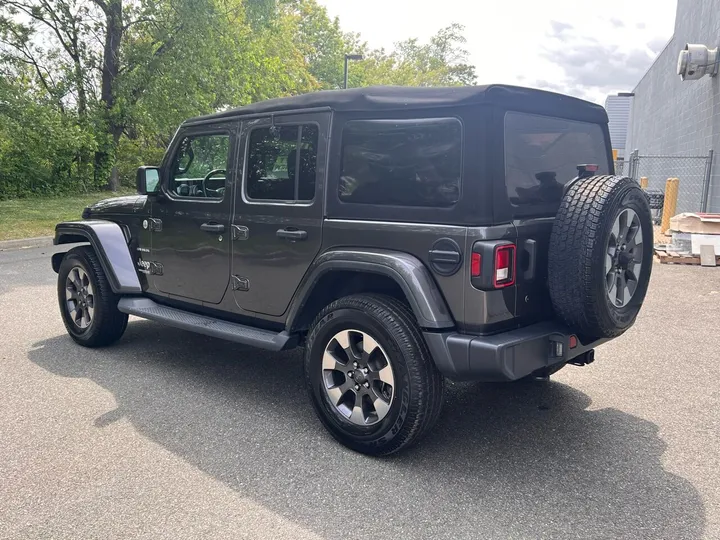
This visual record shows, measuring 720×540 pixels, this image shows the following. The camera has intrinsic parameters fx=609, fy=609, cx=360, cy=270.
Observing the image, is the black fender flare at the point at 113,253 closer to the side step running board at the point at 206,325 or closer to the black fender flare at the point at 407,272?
the side step running board at the point at 206,325

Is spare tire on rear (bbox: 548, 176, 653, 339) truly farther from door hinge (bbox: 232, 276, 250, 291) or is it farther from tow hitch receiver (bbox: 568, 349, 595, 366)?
door hinge (bbox: 232, 276, 250, 291)

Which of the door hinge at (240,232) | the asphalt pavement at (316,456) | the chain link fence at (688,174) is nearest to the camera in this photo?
the asphalt pavement at (316,456)

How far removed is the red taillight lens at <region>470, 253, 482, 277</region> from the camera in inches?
115

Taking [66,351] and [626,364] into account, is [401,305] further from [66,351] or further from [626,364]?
[66,351]

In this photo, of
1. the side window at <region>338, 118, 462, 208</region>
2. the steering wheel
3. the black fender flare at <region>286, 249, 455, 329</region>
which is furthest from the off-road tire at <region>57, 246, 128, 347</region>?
the side window at <region>338, 118, 462, 208</region>

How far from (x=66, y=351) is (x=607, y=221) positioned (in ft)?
14.0

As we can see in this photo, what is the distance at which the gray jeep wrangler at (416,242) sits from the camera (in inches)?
118

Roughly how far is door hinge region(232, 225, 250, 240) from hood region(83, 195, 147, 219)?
1168mm

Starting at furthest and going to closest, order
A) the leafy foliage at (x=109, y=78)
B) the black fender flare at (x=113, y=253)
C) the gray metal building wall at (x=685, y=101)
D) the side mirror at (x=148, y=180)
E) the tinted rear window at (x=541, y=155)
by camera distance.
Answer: the leafy foliage at (x=109, y=78) → the gray metal building wall at (x=685, y=101) → the black fender flare at (x=113, y=253) → the side mirror at (x=148, y=180) → the tinted rear window at (x=541, y=155)

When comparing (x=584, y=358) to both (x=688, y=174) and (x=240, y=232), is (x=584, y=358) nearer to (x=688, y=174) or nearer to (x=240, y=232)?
(x=240, y=232)

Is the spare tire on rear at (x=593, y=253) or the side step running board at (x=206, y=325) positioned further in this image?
the side step running board at (x=206, y=325)

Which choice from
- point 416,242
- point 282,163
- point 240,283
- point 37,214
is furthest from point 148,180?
point 37,214

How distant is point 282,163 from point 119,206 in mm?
1922

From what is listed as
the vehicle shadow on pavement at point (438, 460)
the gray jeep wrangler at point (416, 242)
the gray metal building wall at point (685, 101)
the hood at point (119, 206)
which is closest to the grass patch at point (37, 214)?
the hood at point (119, 206)
